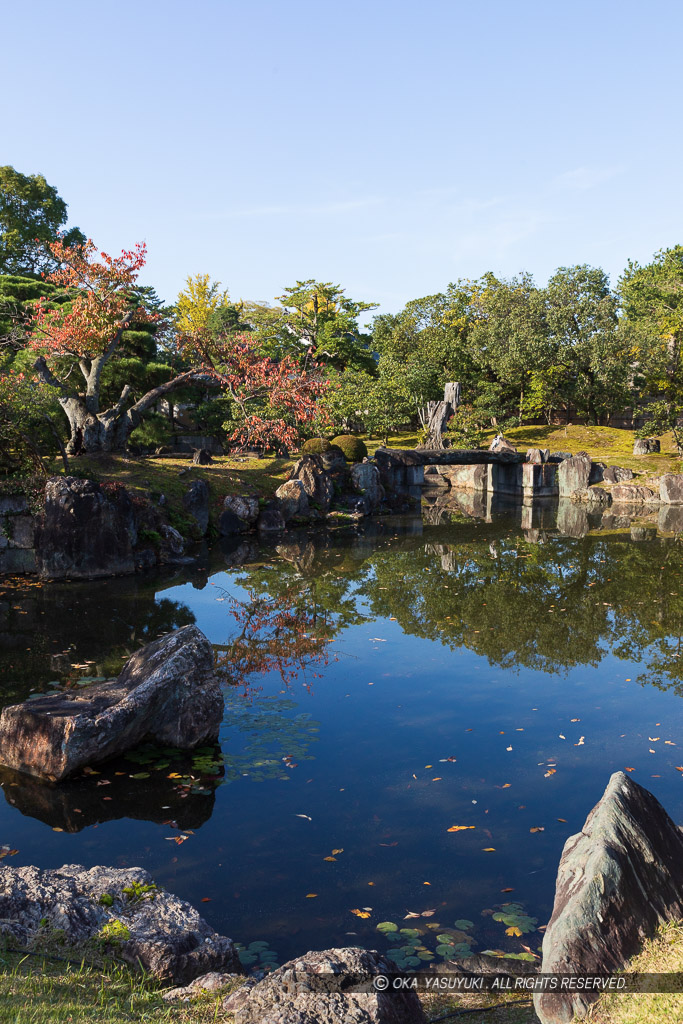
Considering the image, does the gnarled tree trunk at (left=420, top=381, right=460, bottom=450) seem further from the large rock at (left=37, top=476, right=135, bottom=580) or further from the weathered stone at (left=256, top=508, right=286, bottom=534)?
the large rock at (left=37, top=476, right=135, bottom=580)

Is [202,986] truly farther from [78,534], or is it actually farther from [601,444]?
[601,444]

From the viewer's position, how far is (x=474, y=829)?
→ 227 inches

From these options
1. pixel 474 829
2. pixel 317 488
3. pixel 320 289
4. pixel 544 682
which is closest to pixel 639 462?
pixel 317 488

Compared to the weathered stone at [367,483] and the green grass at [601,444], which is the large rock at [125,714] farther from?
the green grass at [601,444]

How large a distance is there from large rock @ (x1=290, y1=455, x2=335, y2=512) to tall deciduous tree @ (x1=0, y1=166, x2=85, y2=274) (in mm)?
27924

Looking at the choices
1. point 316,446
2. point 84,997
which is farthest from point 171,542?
point 84,997

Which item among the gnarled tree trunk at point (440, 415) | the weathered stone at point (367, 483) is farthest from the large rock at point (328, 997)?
the gnarled tree trunk at point (440, 415)

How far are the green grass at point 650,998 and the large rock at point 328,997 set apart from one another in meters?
0.88

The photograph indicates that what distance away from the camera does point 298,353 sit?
4153cm

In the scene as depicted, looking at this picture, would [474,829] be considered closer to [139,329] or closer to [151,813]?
[151,813]

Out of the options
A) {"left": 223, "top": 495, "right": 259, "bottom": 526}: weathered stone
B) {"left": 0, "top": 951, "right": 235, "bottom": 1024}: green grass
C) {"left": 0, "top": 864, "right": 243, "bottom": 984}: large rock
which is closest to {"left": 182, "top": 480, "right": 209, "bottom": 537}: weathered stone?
{"left": 223, "top": 495, "right": 259, "bottom": 526}: weathered stone

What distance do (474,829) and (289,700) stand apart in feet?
11.6

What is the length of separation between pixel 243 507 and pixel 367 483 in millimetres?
7249

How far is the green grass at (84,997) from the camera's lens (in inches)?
122
